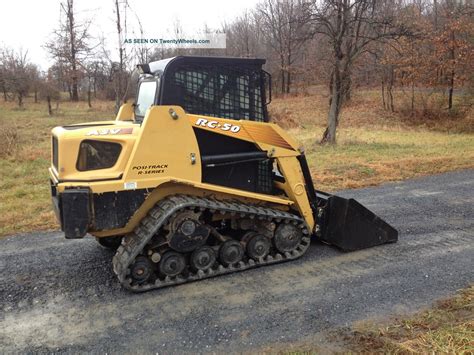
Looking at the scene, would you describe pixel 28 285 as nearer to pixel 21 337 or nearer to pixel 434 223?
pixel 21 337

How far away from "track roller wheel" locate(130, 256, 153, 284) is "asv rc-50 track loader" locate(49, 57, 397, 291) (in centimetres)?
1

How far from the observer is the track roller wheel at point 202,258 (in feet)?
15.2

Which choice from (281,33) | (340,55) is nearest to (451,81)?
(340,55)

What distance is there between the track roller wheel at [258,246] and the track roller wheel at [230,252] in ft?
0.46

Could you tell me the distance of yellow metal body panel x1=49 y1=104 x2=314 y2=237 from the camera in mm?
4227

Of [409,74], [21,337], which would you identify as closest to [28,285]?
[21,337]

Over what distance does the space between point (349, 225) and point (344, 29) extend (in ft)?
38.3

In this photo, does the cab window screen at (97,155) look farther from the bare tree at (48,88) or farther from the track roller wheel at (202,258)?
A: the bare tree at (48,88)

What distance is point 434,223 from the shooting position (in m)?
6.57

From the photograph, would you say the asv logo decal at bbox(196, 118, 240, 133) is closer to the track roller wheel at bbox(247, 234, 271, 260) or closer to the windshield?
the windshield

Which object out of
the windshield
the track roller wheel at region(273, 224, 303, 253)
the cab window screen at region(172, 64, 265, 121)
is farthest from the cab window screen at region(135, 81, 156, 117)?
the track roller wheel at region(273, 224, 303, 253)

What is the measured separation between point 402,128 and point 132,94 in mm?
22735

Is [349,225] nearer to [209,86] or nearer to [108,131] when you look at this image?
[209,86]

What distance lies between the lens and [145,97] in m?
5.18
